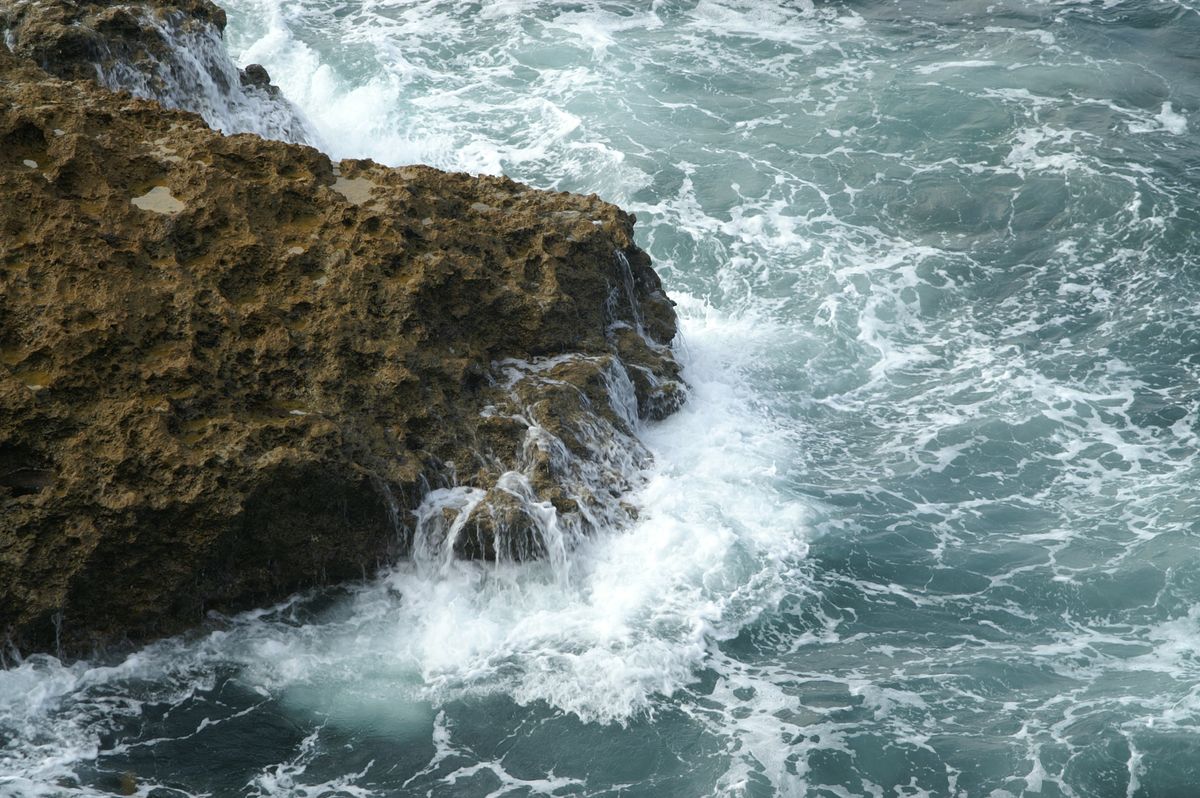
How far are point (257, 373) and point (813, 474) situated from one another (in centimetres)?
489

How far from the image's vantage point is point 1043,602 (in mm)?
9445

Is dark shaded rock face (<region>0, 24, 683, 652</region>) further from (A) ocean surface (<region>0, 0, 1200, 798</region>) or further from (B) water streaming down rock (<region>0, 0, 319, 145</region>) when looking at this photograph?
(B) water streaming down rock (<region>0, 0, 319, 145</region>)

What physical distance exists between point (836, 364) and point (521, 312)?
380 cm

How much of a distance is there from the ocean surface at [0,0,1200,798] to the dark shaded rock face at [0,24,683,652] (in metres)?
0.46

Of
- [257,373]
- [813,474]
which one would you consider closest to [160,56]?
[257,373]

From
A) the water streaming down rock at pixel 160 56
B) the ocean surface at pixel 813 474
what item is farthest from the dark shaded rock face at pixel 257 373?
the water streaming down rock at pixel 160 56

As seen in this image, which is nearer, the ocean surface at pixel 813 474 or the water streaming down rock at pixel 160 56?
the ocean surface at pixel 813 474

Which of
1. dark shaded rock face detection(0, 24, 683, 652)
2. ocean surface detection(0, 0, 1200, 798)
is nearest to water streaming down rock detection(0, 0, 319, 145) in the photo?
ocean surface detection(0, 0, 1200, 798)

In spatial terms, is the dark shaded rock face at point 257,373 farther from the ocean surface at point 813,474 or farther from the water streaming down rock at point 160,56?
the water streaming down rock at point 160,56

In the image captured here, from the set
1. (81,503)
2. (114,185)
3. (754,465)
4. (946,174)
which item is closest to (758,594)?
(754,465)

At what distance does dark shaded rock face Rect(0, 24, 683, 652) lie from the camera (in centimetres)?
833

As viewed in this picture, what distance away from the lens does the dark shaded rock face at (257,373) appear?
27.3 feet

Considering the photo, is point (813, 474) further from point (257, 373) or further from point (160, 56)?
point (160, 56)

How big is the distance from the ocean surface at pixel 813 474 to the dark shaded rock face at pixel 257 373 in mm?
458
